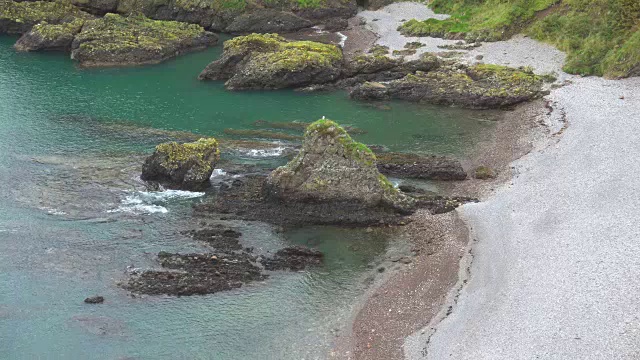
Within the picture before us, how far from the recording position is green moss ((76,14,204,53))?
3450 inches

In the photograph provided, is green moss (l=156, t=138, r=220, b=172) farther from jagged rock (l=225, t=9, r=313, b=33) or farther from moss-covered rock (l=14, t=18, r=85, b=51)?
jagged rock (l=225, t=9, r=313, b=33)

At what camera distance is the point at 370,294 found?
39.4 metres

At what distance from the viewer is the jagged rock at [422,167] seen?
52906mm

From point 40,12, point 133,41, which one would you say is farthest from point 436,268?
point 40,12

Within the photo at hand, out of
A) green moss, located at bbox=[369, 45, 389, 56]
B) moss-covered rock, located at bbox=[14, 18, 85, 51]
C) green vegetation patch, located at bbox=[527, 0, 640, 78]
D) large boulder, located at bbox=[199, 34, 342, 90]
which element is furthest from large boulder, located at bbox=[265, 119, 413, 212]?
moss-covered rock, located at bbox=[14, 18, 85, 51]

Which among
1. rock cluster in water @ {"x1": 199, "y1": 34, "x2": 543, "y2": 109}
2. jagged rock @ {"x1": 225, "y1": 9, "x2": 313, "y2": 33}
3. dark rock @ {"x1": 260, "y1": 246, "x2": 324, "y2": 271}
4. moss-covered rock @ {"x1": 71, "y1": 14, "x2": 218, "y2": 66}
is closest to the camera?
dark rock @ {"x1": 260, "y1": 246, "x2": 324, "y2": 271}

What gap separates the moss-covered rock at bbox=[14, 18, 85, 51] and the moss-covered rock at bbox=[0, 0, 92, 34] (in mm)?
5689

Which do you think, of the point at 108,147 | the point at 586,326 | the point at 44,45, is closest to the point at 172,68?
the point at 44,45

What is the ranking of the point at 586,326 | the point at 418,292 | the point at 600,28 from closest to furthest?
1. the point at 586,326
2. the point at 418,292
3. the point at 600,28

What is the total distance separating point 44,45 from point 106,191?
48.7 m

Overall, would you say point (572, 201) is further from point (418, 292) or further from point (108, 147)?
point (108, 147)

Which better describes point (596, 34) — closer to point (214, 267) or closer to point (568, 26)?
point (568, 26)

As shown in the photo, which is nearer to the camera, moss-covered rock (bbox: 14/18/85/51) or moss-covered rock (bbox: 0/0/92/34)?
moss-covered rock (bbox: 14/18/85/51)

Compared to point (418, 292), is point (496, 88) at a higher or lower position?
higher
